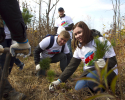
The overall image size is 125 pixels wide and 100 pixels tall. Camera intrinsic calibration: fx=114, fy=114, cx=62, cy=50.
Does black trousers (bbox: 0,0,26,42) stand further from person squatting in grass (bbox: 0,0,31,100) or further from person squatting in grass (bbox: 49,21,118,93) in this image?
person squatting in grass (bbox: 49,21,118,93)

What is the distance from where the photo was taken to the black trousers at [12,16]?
0.81 metres

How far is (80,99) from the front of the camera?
1.38 metres

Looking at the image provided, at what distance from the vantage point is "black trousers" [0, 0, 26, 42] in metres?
0.81

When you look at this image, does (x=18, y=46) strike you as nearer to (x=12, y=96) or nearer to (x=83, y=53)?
(x=12, y=96)

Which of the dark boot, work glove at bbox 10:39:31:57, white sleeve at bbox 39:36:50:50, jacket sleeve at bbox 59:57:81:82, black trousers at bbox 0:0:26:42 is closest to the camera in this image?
black trousers at bbox 0:0:26:42

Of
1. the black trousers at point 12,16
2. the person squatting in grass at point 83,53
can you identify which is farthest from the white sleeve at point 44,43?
the black trousers at point 12,16

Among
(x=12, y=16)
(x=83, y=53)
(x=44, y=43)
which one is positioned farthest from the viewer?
(x=44, y=43)

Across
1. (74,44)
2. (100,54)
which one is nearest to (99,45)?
(100,54)

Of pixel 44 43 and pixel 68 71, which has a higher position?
pixel 44 43

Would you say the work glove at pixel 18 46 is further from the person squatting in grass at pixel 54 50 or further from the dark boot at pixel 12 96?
the person squatting in grass at pixel 54 50

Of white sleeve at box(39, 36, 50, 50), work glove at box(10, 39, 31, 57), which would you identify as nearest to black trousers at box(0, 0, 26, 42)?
work glove at box(10, 39, 31, 57)

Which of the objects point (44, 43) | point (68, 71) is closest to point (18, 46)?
point (68, 71)

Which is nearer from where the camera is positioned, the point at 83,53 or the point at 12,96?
the point at 12,96

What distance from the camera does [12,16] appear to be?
841 mm
